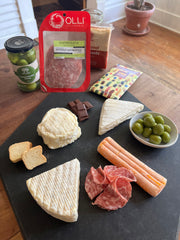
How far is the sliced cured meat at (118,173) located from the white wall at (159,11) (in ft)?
7.26

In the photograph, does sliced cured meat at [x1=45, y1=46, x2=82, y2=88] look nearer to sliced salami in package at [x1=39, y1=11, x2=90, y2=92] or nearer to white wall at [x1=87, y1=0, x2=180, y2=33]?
sliced salami in package at [x1=39, y1=11, x2=90, y2=92]

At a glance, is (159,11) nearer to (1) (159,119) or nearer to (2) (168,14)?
(2) (168,14)

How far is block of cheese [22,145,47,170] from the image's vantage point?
1.05m

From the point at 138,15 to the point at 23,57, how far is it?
5.41ft

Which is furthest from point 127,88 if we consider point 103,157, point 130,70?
point 103,157

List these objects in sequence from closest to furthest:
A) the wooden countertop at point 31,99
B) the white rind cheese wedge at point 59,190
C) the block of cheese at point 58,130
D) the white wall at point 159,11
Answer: the white rind cheese wedge at point 59,190 < the block of cheese at point 58,130 < the wooden countertop at point 31,99 < the white wall at point 159,11

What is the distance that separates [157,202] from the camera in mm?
961

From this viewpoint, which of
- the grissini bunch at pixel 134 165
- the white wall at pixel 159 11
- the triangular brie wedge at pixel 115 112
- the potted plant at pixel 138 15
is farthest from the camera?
the white wall at pixel 159 11

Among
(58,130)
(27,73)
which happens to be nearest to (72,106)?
(58,130)

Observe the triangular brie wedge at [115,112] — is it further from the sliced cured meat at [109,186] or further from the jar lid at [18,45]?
the jar lid at [18,45]

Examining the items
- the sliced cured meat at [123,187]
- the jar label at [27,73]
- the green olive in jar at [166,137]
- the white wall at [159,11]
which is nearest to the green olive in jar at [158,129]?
the green olive in jar at [166,137]

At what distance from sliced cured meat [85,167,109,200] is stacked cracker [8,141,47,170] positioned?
26 cm

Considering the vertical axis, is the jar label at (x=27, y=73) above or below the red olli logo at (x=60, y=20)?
below

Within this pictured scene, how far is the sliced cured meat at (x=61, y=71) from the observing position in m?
1.39
